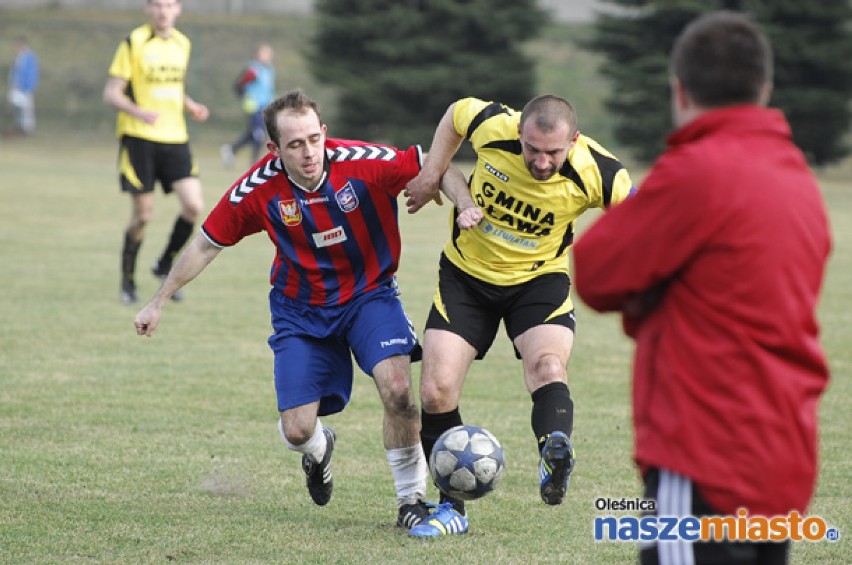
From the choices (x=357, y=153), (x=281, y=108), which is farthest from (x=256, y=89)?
(x=281, y=108)

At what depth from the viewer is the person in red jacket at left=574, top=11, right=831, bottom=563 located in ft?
8.81

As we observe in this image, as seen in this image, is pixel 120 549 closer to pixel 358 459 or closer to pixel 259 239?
pixel 358 459

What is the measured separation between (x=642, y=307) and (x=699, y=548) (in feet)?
1.82

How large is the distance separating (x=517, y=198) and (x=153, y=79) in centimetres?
598

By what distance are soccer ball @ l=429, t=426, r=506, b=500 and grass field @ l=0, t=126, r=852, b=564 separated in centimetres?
23

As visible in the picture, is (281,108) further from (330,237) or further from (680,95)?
(680,95)

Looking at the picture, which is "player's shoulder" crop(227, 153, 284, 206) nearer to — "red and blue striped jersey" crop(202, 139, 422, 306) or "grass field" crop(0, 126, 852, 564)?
"red and blue striped jersey" crop(202, 139, 422, 306)

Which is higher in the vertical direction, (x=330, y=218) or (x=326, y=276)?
(x=330, y=218)

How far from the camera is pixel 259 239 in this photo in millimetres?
15148

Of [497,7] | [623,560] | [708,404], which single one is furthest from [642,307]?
[497,7]

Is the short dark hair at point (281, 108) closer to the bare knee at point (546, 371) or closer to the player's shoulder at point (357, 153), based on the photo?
the player's shoulder at point (357, 153)

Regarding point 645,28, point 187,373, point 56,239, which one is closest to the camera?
point 187,373

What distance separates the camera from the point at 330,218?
16.7 feet

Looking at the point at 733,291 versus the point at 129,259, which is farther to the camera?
the point at 129,259
